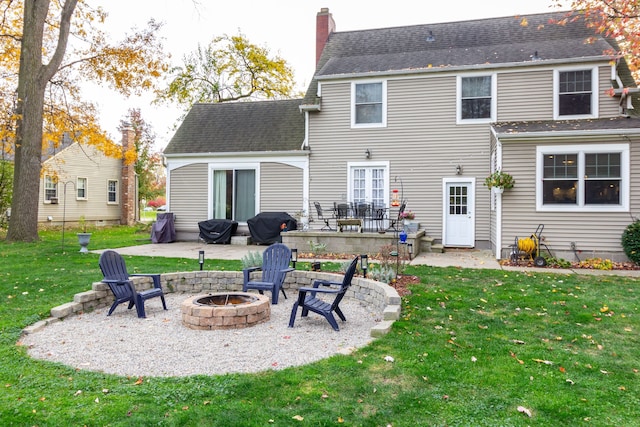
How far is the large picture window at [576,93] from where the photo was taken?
11.9 m

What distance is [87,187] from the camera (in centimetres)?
2394

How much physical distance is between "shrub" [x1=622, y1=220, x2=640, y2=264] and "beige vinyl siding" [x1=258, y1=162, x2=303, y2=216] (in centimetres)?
901

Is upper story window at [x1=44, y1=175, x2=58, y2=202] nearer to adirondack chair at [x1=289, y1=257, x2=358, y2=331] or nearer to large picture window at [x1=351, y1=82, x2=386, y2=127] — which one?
large picture window at [x1=351, y1=82, x2=386, y2=127]

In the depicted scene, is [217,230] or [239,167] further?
[239,167]

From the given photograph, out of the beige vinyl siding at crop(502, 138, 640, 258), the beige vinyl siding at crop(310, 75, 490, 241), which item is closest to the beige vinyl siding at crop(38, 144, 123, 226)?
the beige vinyl siding at crop(310, 75, 490, 241)

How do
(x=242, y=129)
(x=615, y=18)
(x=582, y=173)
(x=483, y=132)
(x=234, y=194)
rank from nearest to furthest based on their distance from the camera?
(x=582, y=173), (x=615, y=18), (x=483, y=132), (x=234, y=194), (x=242, y=129)

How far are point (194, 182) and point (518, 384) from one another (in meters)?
14.0

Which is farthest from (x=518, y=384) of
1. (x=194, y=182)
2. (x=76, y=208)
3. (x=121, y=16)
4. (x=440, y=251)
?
(x=76, y=208)

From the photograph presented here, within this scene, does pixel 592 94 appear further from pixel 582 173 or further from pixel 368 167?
pixel 368 167

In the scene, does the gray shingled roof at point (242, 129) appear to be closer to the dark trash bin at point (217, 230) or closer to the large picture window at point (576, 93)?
the dark trash bin at point (217, 230)

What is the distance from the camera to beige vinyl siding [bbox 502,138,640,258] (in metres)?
A: 10.1

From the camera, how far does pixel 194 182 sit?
1579cm

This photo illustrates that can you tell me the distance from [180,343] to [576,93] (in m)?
12.3

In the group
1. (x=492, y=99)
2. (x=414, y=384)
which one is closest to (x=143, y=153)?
(x=492, y=99)
